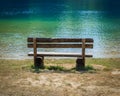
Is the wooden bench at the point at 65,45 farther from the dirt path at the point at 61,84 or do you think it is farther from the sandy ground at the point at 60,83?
the dirt path at the point at 61,84

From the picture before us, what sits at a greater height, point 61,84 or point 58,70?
point 58,70

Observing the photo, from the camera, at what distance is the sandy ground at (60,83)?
10.9 m

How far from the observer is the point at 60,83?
39.7 ft

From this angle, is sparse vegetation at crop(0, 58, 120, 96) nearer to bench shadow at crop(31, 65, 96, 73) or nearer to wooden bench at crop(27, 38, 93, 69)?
bench shadow at crop(31, 65, 96, 73)

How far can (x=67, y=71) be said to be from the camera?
14.4 meters

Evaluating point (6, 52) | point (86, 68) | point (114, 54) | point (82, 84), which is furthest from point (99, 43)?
point (82, 84)

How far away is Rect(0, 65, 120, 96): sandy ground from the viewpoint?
35.7 ft

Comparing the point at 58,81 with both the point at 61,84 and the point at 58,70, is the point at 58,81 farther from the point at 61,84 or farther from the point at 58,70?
the point at 58,70

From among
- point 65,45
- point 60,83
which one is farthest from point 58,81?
point 65,45

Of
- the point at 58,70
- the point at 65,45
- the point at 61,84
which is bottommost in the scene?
Result: the point at 61,84

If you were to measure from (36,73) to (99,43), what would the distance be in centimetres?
1784

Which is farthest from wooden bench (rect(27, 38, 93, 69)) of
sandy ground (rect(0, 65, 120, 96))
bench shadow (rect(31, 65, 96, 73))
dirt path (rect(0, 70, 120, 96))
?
dirt path (rect(0, 70, 120, 96))

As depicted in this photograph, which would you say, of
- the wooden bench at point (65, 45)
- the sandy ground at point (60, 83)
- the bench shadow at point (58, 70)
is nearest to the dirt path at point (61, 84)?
the sandy ground at point (60, 83)

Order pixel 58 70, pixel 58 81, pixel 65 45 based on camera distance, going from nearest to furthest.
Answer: pixel 58 81 < pixel 58 70 < pixel 65 45
